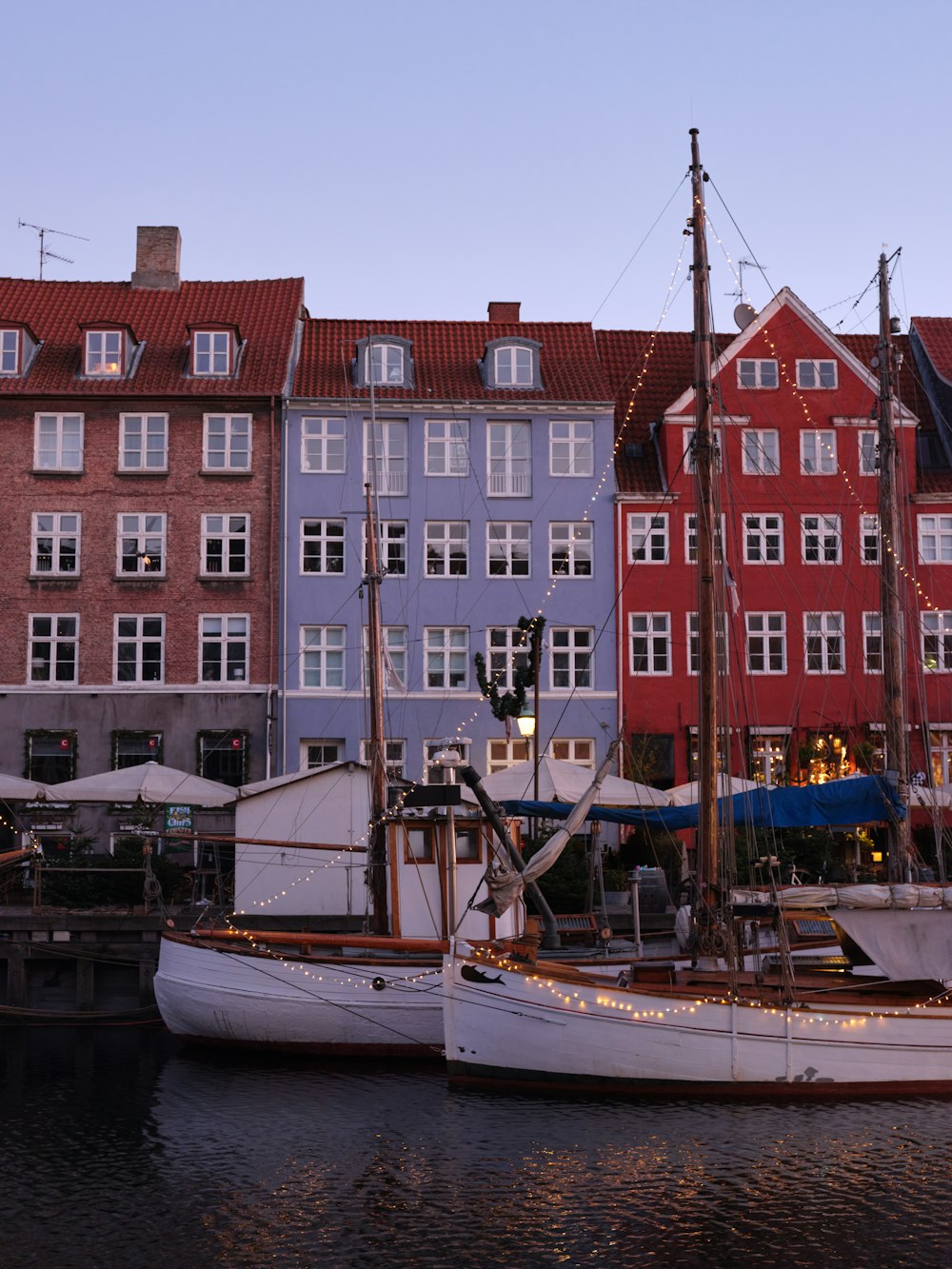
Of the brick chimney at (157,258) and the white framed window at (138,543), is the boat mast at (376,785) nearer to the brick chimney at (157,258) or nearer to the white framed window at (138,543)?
the white framed window at (138,543)

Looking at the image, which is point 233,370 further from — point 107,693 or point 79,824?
point 79,824

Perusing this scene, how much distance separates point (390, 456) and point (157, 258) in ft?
37.9

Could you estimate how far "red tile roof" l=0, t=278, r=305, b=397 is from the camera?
46906 mm

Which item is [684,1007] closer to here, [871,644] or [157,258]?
[871,644]

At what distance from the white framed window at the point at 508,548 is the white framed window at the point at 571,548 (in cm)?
73

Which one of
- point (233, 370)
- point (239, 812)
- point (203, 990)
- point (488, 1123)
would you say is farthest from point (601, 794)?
point (233, 370)

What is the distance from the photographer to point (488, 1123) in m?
22.2

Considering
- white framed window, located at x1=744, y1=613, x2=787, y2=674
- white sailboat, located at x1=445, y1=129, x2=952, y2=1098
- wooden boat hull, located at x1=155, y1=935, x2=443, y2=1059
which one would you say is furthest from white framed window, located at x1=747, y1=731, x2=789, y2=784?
white sailboat, located at x1=445, y1=129, x2=952, y2=1098

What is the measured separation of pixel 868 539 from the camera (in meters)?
47.7

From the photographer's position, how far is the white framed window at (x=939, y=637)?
46.9m

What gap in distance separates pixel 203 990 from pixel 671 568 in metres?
23.5

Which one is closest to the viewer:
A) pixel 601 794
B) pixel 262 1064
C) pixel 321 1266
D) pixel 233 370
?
pixel 321 1266

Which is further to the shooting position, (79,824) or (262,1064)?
(79,824)

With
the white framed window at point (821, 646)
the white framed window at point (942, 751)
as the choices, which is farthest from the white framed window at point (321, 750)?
the white framed window at point (942, 751)
